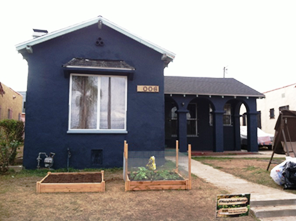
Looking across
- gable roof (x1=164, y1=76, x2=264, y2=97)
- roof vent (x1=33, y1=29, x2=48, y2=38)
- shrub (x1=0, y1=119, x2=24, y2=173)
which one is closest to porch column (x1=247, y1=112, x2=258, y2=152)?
gable roof (x1=164, y1=76, x2=264, y2=97)

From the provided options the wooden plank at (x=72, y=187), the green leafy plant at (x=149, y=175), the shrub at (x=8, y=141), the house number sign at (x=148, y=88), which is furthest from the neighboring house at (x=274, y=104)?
the shrub at (x=8, y=141)

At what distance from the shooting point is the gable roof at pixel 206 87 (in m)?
15.2

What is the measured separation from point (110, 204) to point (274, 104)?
22.9 meters

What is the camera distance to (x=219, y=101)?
611 inches

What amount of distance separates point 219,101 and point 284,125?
6731 mm

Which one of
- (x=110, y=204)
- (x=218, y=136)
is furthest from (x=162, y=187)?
(x=218, y=136)

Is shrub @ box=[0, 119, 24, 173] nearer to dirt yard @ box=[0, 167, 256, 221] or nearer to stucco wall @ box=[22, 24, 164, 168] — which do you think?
stucco wall @ box=[22, 24, 164, 168]

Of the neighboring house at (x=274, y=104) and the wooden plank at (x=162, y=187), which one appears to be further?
the neighboring house at (x=274, y=104)

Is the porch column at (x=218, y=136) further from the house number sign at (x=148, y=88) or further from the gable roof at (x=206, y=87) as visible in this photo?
the house number sign at (x=148, y=88)

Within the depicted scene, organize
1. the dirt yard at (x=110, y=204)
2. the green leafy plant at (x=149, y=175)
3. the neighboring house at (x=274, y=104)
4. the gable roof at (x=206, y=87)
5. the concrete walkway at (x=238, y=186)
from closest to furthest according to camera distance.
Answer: the dirt yard at (x=110, y=204), the concrete walkway at (x=238, y=186), the green leafy plant at (x=149, y=175), the gable roof at (x=206, y=87), the neighboring house at (x=274, y=104)

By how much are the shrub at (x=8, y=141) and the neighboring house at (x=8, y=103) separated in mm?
12036

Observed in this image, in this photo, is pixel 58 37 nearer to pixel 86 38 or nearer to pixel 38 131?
pixel 86 38

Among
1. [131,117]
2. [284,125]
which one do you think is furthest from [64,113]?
[284,125]

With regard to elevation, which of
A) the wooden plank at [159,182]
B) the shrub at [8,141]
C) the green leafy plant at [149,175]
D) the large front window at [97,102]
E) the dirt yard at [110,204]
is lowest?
the dirt yard at [110,204]
